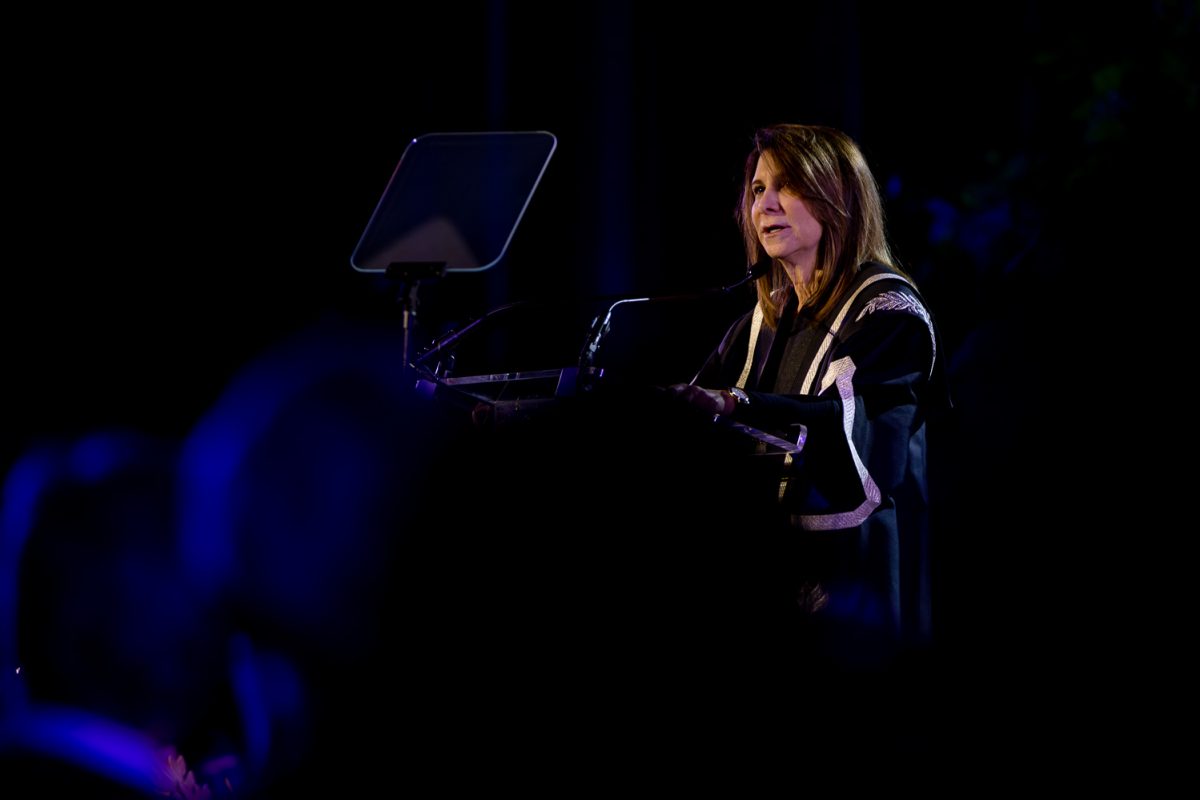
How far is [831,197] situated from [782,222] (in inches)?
3.7

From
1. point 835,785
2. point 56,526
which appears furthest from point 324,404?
point 835,785

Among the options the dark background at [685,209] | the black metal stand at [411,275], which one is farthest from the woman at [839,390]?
the dark background at [685,209]

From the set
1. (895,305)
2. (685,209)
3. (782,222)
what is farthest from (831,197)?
(685,209)

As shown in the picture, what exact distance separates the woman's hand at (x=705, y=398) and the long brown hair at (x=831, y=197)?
45cm

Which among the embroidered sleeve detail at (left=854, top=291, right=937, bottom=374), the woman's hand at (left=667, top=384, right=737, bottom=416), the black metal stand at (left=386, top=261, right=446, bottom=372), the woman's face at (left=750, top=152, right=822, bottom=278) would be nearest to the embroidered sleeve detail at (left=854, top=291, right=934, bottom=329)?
the embroidered sleeve detail at (left=854, top=291, right=937, bottom=374)

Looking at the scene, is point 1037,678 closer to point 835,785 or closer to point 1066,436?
point 1066,436

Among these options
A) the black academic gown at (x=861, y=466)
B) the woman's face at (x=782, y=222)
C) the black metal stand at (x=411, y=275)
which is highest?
the woman's face at (x=782, y=222)

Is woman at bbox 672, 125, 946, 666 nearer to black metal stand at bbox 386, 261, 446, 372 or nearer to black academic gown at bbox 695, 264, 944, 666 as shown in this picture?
black academic gown at bbox 695, 264, 944, 666

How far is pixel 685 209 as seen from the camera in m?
3.04

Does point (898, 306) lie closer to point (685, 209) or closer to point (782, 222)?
point (782, 222)

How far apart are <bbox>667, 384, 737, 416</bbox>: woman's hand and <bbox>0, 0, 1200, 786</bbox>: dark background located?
121cm

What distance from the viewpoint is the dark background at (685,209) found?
2525 mm

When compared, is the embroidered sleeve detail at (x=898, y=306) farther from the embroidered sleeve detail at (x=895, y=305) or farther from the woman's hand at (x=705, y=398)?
the woman's hand at (x=705, y=398)

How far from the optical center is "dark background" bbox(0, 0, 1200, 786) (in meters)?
2.53
